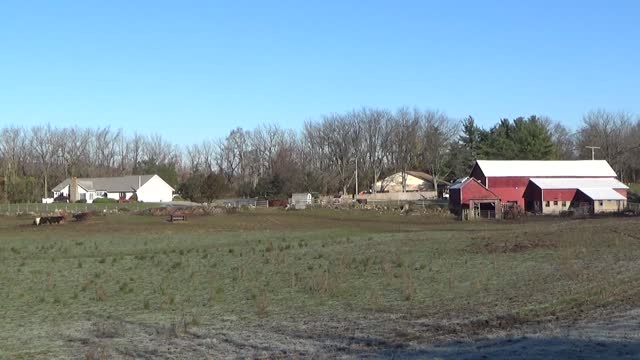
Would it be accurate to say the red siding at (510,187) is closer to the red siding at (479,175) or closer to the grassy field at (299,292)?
the red siding at (479,175)

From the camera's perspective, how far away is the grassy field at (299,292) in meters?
12.3

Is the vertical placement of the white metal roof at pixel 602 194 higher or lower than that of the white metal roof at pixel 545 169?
lower

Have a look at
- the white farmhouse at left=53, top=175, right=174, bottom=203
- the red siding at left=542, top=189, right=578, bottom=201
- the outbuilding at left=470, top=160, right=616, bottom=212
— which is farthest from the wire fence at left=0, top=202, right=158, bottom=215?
the red siding at left=542, top=189, right=578, bottom=201

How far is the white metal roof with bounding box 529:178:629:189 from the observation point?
85.1 meters

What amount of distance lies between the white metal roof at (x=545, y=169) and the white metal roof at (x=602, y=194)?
249 inches

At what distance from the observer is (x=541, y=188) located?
8444 centimetres

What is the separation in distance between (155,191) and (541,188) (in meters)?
69.5

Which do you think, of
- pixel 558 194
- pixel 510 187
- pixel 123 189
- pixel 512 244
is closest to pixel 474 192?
pixel 510 187

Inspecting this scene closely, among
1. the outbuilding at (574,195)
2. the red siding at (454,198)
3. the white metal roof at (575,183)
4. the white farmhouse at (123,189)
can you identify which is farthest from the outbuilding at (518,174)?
the white farmhouse at (123,189)

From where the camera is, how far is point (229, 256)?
29141 mm

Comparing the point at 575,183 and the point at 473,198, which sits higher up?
the point at 575,183

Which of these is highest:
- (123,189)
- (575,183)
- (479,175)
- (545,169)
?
(545,169)

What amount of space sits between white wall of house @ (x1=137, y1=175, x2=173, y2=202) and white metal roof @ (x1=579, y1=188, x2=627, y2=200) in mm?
72958

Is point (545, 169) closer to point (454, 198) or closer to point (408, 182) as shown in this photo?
point (454, 198)
